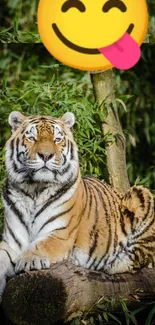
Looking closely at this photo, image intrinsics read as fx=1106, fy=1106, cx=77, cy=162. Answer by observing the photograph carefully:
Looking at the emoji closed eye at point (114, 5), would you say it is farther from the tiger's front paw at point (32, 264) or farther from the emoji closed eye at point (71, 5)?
the tiger's front paw at point (32, 264)

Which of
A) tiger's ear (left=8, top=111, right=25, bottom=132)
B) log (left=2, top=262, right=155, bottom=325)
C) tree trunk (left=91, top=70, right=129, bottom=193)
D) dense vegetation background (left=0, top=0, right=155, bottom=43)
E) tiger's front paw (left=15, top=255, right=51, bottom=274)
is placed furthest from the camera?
dense vegetation background (left=0, top=0, right=155, bottom=43)

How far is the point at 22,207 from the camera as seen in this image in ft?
14.0

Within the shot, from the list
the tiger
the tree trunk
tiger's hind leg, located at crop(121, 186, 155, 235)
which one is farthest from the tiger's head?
the tree trunk

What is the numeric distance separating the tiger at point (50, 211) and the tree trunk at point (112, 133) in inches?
32.6

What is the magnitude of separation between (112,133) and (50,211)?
4.11 feet

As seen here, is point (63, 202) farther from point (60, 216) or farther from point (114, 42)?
point (114, 42)

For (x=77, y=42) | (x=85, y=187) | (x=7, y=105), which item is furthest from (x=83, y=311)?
(x=7, y=105)

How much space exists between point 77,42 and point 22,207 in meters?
0.75

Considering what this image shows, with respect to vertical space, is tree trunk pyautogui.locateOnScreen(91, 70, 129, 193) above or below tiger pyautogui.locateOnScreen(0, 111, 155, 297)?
above

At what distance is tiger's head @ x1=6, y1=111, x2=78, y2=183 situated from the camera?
164 inches

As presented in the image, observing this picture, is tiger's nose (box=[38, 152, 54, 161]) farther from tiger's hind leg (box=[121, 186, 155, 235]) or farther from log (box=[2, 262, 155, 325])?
tiger's hind leg (box=[121, 186, 155, 235])

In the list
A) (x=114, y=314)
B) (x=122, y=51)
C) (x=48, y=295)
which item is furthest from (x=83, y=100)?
(x=48, y=295)

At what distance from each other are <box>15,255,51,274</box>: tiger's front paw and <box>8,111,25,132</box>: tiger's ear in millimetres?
598

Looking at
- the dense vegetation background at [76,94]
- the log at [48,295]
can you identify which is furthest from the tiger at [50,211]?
the dense vegetation background at [76,94]
